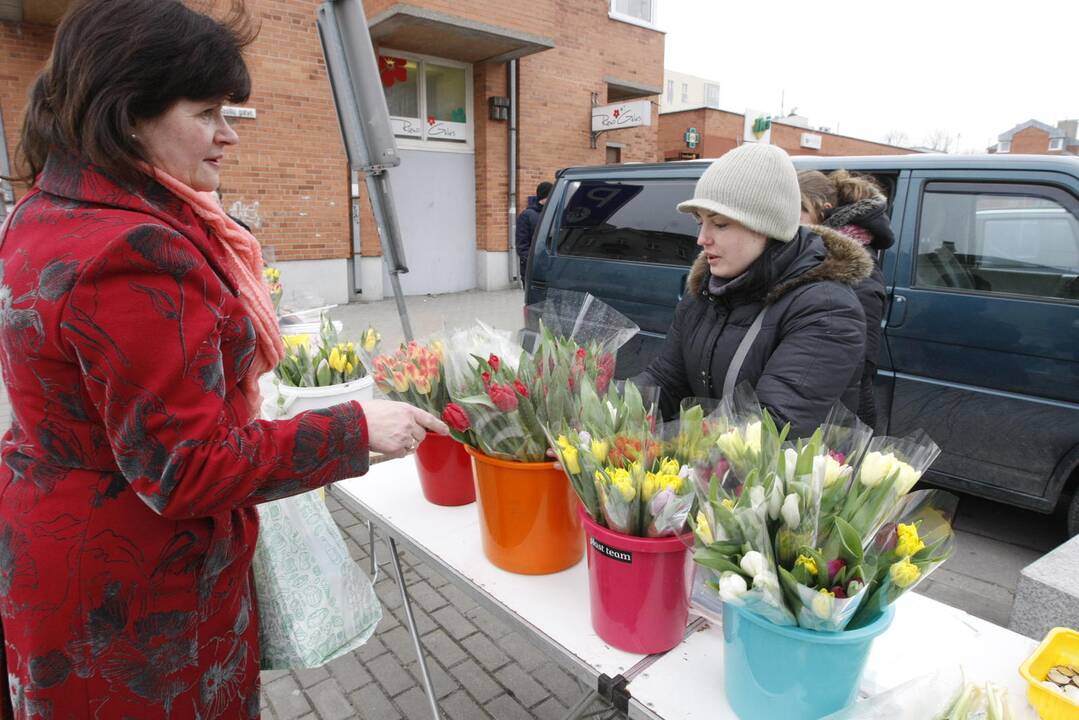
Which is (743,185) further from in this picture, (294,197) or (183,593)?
(294,197)

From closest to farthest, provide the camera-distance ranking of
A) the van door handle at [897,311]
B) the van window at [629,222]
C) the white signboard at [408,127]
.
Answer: the van door handle at [897,311], the van window at [629,222], the white signboard at [408,127]

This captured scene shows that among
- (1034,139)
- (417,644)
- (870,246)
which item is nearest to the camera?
(417,644)

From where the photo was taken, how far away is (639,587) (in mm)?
1206

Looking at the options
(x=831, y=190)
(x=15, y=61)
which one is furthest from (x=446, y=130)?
(x=831, y=190)

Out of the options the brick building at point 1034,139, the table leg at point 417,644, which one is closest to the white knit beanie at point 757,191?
the table leg at point 417,644

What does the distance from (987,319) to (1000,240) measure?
0.44 metres

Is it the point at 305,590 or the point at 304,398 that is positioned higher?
the point at 304,398

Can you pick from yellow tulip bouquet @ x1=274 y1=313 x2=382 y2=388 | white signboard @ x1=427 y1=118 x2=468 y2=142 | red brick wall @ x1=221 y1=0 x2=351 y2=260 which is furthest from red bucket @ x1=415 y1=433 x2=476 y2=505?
white signboard @ x1=427 y1=118 x2=468 y2=142

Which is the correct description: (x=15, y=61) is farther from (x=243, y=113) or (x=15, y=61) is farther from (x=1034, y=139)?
(x=1034, y=139)

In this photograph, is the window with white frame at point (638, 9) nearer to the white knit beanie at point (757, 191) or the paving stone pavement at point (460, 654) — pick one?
the paving stone pavement at point (460, 654)

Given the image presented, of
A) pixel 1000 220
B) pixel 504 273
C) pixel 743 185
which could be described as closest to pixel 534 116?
pixel 504 273

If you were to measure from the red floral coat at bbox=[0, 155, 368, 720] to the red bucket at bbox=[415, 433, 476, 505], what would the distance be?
59 cm

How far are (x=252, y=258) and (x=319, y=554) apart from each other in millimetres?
840

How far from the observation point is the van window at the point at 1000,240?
10.5 feet
